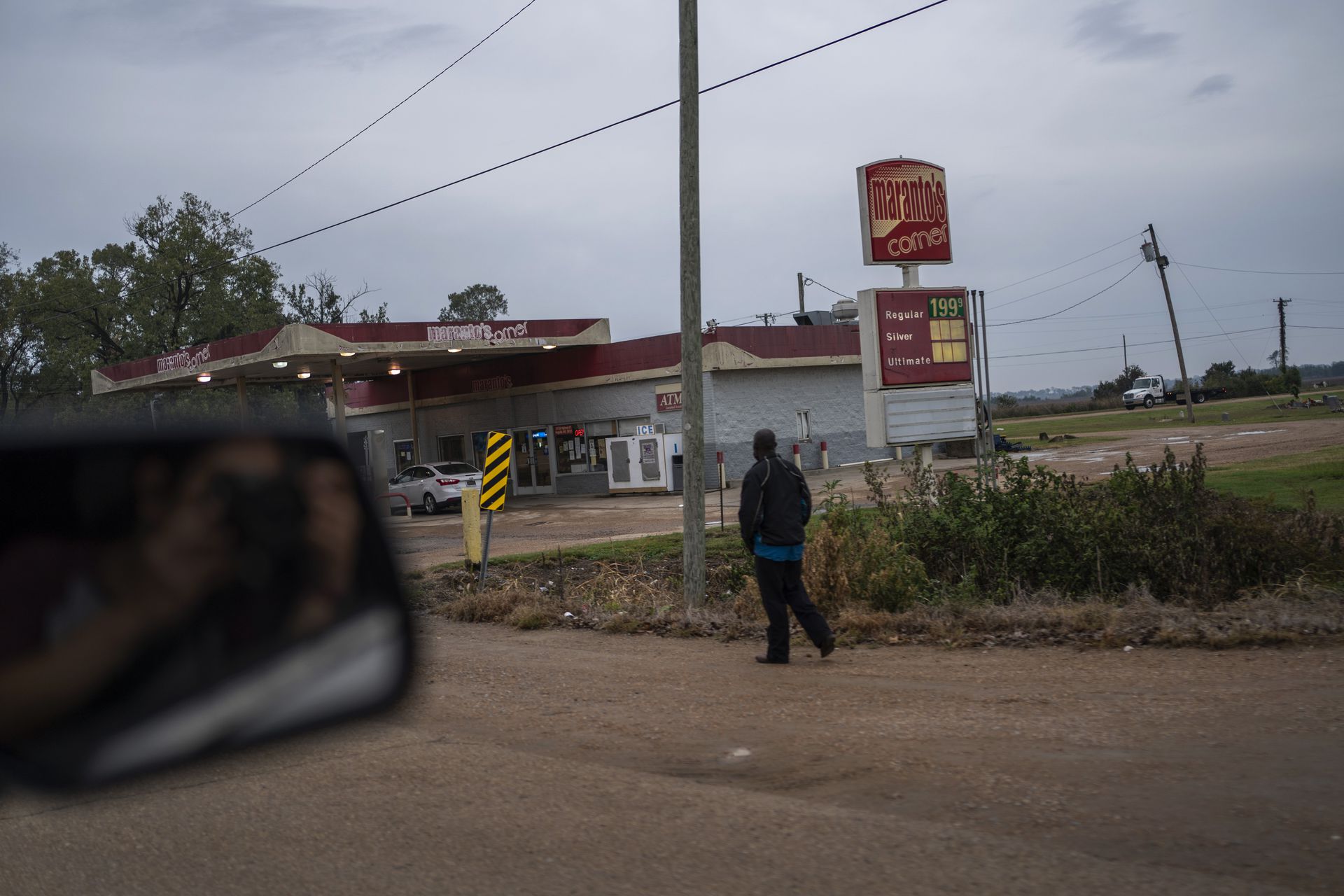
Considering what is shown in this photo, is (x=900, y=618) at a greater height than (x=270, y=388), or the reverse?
(x=270, y=388)

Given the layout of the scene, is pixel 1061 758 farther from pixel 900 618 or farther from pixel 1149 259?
pixel 1149 259

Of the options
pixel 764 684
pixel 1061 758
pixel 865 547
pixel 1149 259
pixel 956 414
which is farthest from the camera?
pixel 1149 259

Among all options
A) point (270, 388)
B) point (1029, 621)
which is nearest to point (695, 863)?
point (1029, 621)

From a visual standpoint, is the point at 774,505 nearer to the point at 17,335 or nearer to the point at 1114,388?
the point at 17,335

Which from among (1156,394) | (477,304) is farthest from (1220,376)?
(477,304)

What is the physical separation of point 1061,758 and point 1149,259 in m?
53.0

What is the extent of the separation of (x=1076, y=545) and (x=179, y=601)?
1044cm

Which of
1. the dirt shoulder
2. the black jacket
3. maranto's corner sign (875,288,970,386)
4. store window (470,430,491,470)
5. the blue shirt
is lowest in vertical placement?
the dirt shoulder

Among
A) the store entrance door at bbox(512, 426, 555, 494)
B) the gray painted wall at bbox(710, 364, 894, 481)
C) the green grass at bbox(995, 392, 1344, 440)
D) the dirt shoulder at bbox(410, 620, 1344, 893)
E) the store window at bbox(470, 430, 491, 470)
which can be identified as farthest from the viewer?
the green grass at bbox(995, 392, 1344, 440)

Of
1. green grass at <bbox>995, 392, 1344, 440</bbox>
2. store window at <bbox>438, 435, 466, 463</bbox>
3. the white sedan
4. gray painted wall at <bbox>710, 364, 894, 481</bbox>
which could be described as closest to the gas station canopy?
the white sedan

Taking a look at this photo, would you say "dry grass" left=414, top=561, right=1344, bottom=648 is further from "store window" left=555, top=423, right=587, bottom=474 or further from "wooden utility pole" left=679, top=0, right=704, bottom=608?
"store window" left=555, top=423, right=587, bottom=474

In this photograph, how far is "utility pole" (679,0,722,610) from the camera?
12.2m

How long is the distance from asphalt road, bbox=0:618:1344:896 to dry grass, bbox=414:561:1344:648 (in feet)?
1.97

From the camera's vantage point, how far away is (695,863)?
4.46 m
